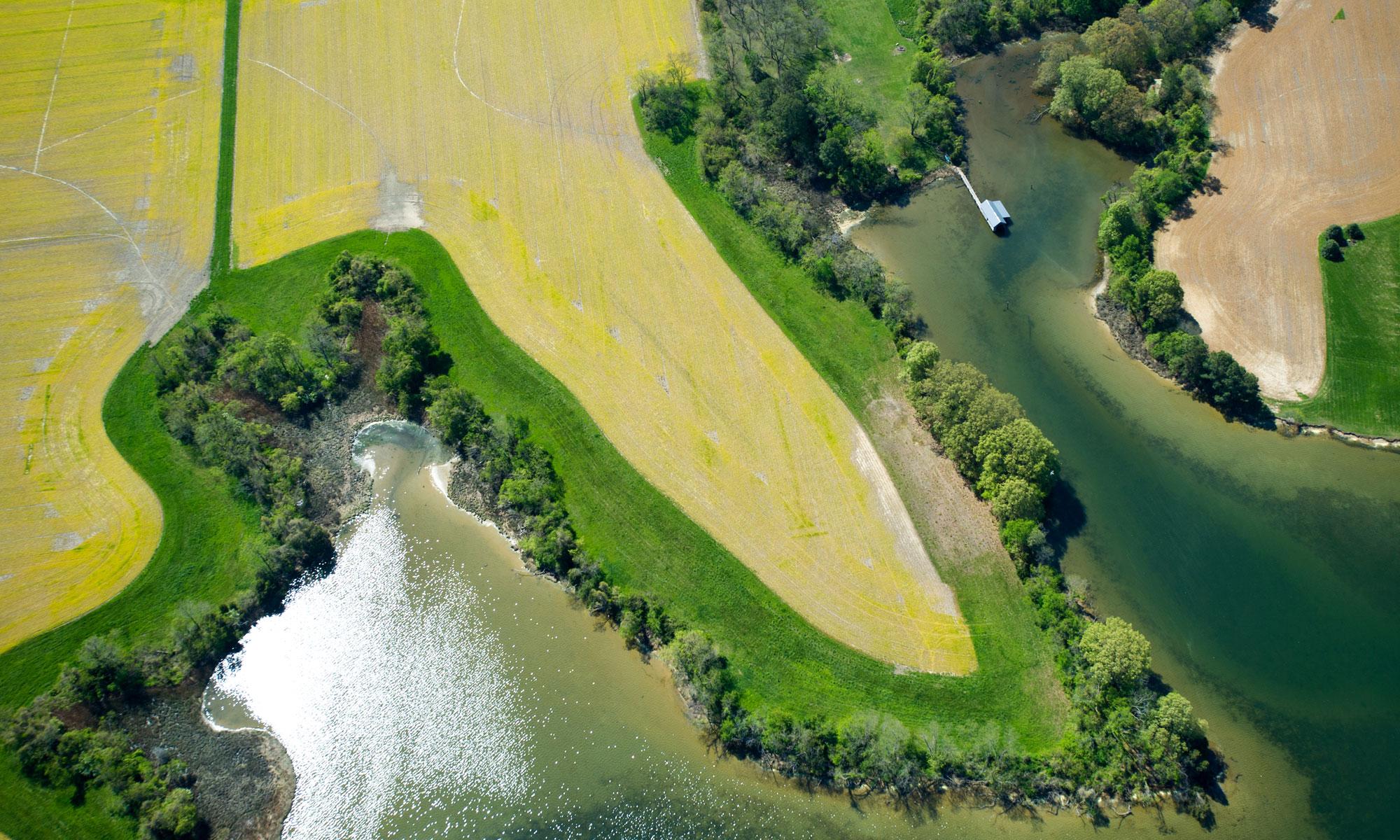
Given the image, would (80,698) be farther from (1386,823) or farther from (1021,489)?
(1386,823)

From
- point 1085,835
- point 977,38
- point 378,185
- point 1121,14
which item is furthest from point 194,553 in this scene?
point 1121,14

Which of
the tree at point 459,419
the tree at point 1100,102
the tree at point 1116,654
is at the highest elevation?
the tree at point 1100,102

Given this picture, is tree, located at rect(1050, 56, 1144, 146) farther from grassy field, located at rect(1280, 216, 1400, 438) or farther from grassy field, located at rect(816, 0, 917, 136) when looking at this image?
grassy field, located at rect(1280, 216, 1400, 438)

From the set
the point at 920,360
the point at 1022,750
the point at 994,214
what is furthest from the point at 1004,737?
the point at 994,214

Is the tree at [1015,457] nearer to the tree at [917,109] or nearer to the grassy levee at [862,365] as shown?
the grassy levee at [862,365]

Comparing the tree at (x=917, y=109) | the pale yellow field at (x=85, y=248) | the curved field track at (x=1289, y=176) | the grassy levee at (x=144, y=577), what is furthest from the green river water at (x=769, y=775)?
the tree at (x=917, y=109)

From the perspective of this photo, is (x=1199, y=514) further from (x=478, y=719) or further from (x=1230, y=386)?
(x=478, y=719)
